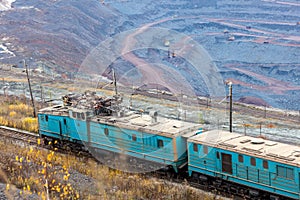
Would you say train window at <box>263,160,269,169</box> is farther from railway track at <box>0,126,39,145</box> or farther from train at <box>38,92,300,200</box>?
railway track at <box>0,126,39,145</box>

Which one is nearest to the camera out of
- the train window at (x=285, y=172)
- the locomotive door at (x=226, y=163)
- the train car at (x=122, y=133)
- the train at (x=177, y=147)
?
the train window at (x=285, y=172)

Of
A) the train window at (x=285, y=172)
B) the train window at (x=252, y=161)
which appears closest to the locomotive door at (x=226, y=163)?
the train window at (x=252, y=161)

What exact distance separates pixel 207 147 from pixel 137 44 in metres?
81.0

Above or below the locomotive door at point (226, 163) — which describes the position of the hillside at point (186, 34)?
above

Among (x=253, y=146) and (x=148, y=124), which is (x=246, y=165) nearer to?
(x=253, y=146)

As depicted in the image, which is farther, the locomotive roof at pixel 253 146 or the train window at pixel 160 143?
the train window at pixel 160 143

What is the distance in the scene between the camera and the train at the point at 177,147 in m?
19.8

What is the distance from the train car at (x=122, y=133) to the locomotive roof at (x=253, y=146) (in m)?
1.39

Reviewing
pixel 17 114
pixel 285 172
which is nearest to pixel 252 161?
pixel 285 172

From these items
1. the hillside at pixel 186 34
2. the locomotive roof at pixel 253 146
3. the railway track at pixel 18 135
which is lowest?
the railway track at pixel 18 135

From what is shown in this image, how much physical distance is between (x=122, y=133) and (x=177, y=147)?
12.5 ft

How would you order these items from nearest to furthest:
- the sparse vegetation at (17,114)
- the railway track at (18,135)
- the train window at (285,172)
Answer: the train window at (285,172) < the railway track at (18,135) < the sparse vegetation at (17,114)

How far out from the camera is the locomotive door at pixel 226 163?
69.8ft

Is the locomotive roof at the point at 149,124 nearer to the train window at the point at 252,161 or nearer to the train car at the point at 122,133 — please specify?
the train car at the point at 122,133
